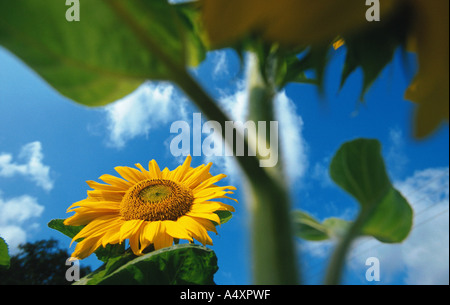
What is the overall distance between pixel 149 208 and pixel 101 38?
47cm

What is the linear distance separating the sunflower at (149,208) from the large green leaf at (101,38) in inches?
14.2

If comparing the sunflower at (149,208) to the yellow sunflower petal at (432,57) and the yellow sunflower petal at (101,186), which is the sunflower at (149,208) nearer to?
the yellow sunflower petal at (101,186)

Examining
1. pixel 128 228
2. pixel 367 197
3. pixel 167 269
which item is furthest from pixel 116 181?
pixel 367 197

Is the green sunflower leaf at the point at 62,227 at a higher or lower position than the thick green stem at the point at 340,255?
higher

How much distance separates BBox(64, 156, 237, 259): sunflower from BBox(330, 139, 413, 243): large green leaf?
0.26 m

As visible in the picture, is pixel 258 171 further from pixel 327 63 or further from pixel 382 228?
pixel 382 228

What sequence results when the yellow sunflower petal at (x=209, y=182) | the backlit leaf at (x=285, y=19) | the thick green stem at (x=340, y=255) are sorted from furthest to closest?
1. the yellow sunflower petal at (x=209, y=182)
2. the thick green stem at (x=340, y=255)
3. the backlit leaf at (x=285, y=19)

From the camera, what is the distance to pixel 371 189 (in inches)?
11.9

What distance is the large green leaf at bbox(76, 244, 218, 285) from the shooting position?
1.50 ft

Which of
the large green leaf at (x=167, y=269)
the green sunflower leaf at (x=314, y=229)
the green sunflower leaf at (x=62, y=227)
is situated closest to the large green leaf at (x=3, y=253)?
the green sunflower leaf at (x=62, y=227)

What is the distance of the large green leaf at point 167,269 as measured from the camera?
1.50 feet

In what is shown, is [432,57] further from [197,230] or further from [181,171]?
[181,171]

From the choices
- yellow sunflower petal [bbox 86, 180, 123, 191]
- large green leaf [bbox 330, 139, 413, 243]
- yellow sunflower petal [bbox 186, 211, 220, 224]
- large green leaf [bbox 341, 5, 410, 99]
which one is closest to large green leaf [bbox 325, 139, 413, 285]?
large green leaf [bbox 330, 139, 413, 243]

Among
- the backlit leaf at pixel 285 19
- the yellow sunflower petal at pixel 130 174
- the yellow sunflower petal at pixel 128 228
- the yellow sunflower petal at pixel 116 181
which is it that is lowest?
the backlit leaf at pixel 285 19
